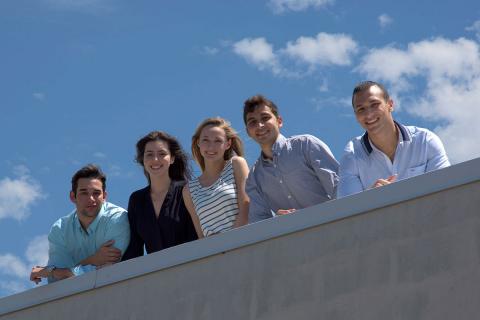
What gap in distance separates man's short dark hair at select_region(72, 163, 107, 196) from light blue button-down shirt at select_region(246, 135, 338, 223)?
4.60 feet

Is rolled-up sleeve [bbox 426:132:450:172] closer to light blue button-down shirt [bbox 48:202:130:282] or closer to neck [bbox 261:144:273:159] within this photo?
neck [bbox 261:144:273:159]

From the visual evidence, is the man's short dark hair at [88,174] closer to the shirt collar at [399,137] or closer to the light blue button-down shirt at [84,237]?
the light blue button-down shirt at [84,237]

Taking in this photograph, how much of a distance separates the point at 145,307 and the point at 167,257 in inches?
13.2

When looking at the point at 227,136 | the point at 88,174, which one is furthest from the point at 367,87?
the point at 88,174

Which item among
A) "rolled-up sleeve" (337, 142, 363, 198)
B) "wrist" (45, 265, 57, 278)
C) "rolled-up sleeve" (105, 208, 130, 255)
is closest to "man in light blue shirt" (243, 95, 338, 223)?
"rolled-up sleeve" (337, 142, 363, 198)

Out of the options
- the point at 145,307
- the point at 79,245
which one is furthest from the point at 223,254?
the point at 79,245

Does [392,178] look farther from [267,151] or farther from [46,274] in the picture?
[46,274]

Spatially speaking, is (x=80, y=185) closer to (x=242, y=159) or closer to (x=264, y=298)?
(x=242, y=159)

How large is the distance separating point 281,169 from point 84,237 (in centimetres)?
173

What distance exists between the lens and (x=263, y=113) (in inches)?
259

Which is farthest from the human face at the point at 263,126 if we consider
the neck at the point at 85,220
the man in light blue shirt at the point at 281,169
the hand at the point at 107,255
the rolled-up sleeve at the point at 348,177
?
the neck at the point at 85,220

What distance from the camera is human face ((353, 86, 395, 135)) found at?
5.84m

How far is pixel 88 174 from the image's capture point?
7.40 m

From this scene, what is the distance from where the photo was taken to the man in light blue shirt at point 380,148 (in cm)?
572
